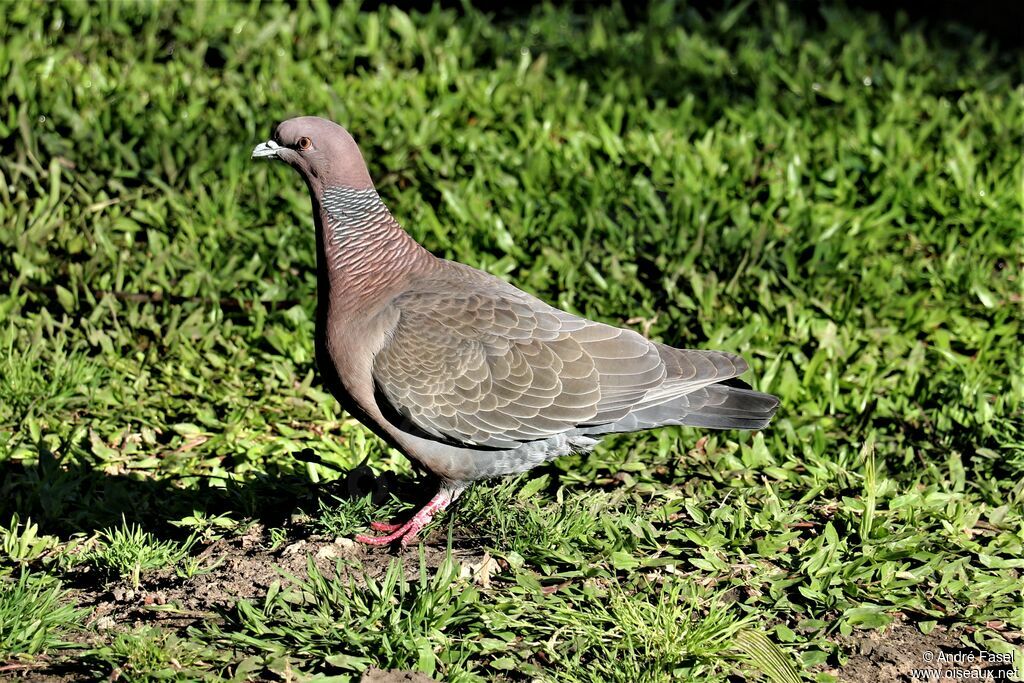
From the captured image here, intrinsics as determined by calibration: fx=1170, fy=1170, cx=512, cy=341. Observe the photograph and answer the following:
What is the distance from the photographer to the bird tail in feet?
12.9

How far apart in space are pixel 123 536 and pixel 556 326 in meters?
1.56

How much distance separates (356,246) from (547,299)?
172 centimetres

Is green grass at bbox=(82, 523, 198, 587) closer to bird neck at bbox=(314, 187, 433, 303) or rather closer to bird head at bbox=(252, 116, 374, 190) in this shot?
bird neck at bbox=(314, 187, 433, 303)

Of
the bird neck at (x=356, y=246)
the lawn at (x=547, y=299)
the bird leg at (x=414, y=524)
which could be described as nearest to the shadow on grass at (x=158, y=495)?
the lawn at (x=547, y=299)

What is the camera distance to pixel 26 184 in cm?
Result: 555

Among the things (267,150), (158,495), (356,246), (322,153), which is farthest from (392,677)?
(267,150)

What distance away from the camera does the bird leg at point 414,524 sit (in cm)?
377

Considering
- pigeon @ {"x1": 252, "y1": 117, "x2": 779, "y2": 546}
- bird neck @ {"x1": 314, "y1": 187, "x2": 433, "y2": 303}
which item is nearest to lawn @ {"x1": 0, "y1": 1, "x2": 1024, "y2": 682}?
pigeon @ {"x1": 252, "y1": 117, "x2": 779, "y2": 546}

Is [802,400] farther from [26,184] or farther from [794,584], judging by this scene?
[26,184]

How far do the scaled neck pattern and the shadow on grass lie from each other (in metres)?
0.73

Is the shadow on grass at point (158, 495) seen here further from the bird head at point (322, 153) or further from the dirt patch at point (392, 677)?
the bird head at point (322, 153)

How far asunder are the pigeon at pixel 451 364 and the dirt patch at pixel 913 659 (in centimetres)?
78

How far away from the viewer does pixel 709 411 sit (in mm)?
3941

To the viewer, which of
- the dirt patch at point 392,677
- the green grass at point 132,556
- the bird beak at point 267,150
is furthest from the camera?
the bird beak at point 267,150
